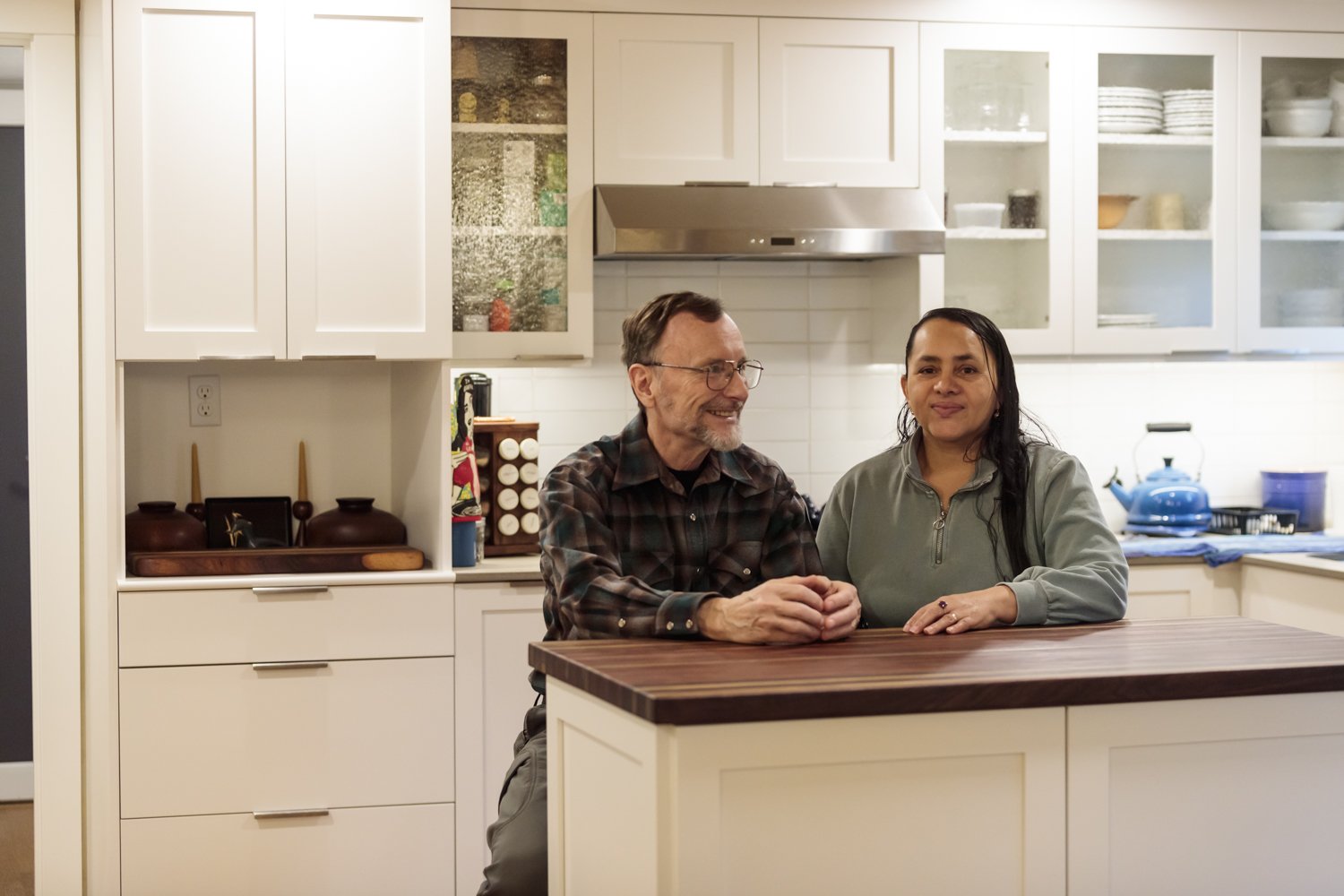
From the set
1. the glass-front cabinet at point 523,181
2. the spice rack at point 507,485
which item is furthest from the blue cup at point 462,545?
the glass-front cabinet at point 523,181

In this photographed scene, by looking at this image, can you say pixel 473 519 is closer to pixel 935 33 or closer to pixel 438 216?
pixel 438 216

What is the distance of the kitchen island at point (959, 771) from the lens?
166cm

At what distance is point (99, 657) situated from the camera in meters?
3.46

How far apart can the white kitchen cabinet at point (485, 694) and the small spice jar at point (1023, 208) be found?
170 cm

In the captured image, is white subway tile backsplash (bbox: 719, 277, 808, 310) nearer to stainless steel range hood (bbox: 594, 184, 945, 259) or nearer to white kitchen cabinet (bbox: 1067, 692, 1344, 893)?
stainless steel range hood (bbox: 594, 184, 945, 259)

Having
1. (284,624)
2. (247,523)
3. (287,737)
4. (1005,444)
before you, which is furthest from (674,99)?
(287,737)

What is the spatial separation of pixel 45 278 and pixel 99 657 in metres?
0.92

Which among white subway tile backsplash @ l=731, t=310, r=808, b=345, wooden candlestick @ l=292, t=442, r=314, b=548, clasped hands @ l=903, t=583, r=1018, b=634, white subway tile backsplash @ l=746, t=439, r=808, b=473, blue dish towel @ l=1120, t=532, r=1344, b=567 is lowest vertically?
blue dish towel @ l=1120, t=532, r=1344, b=567

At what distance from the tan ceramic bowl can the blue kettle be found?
2.33ft

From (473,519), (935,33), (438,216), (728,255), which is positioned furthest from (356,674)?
(935,33)

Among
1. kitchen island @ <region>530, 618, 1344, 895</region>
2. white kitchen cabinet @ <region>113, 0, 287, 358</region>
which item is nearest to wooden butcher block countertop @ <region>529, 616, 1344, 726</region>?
kitchen island @ <region>530, 618, 1344, 895</region>

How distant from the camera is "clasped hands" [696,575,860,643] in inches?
79.6

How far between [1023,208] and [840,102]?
609 millimetres

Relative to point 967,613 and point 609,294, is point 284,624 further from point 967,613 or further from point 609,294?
point 967,613
